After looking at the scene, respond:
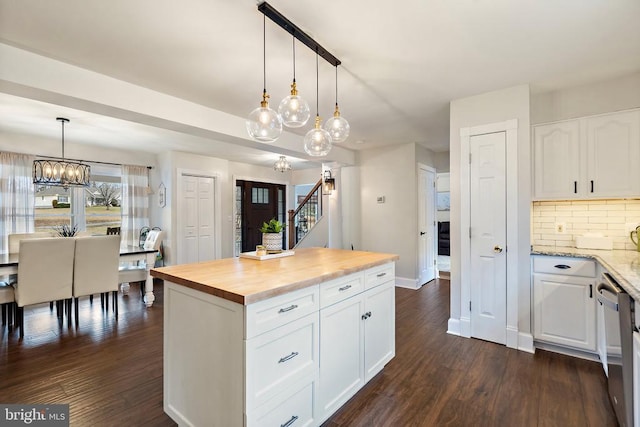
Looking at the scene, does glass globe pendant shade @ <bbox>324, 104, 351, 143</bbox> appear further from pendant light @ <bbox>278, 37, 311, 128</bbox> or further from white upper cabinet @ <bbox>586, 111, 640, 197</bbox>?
white upper cabinet @ <bbox>586, 111, 640, 197</bbox>

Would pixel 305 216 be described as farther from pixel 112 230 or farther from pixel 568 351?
pixel 568 351

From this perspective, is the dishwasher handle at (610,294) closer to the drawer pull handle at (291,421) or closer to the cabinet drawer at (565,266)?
the cabinet drawer at (565,266)

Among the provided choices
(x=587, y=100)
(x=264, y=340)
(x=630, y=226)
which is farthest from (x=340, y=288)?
(x=587, y=100)

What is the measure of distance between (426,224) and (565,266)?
2.91m

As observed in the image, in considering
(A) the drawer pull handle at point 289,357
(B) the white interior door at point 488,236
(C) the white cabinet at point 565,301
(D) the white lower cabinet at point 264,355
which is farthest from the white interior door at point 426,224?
(A) the drawer pull handle at point 289,357

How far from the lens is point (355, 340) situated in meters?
2.06

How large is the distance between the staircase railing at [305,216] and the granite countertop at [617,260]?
4343mm

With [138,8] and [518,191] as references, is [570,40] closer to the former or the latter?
[518,191]

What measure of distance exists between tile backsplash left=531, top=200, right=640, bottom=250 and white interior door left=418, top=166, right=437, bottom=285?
2.14 meters

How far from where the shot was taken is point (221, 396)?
4.79 feet

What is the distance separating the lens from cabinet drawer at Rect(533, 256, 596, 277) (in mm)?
2492

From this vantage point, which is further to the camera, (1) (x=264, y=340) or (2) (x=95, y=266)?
(2) (x=95, y=266)

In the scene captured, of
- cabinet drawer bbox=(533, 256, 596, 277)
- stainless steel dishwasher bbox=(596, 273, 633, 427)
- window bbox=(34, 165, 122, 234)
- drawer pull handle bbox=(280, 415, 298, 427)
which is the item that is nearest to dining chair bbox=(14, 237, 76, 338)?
window bbox=(34, 165, 122, 234)

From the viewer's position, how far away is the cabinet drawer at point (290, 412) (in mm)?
1420
